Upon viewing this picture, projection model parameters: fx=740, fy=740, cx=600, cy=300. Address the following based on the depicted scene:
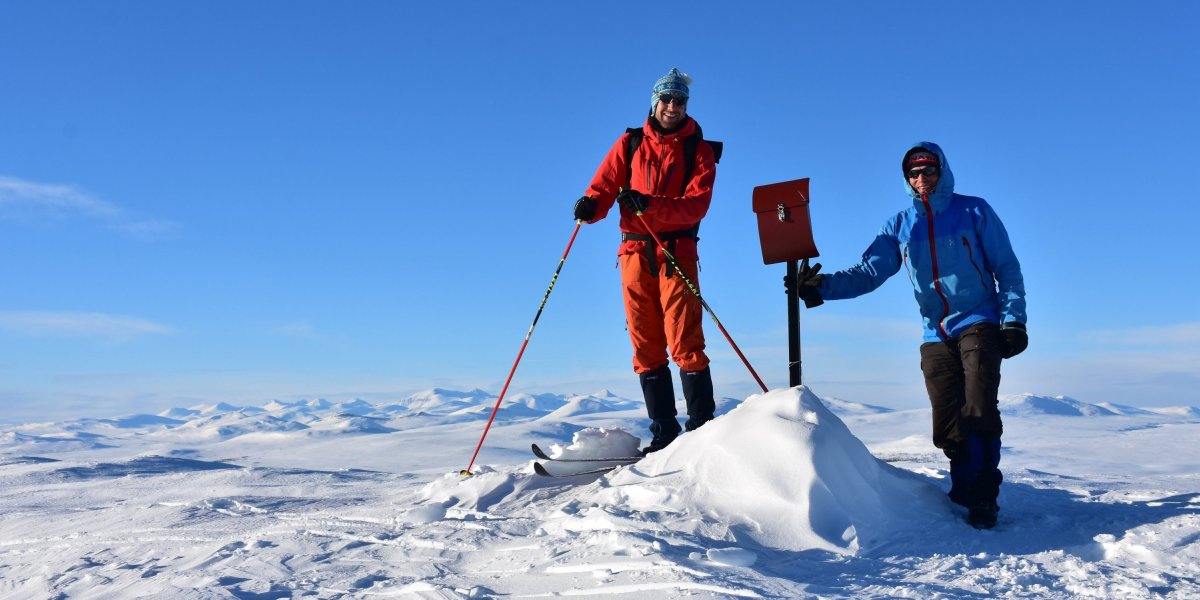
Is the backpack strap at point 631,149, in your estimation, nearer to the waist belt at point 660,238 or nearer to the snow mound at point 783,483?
the waist belt at point 660,238

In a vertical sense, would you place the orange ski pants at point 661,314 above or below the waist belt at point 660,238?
below

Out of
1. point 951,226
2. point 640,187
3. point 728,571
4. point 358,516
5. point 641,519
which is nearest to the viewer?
point 728,571

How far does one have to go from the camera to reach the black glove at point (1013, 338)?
3.70 metres

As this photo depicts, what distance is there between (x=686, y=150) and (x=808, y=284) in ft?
3.90

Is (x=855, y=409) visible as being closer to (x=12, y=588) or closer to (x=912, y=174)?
(x=912, y=174)

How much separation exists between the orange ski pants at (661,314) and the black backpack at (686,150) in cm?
56

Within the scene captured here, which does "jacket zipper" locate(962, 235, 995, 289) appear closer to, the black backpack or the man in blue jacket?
the man in blue jacket

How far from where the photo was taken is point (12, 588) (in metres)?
2.79

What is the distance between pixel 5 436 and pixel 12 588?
39.3m

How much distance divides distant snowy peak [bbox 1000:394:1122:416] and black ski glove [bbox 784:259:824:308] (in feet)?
107

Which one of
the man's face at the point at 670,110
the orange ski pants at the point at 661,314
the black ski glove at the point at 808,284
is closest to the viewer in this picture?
the black ski glove at the point at 808,284

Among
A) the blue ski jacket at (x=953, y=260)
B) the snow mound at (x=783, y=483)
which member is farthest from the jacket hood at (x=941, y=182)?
the snow mound at (x=783, y=483)

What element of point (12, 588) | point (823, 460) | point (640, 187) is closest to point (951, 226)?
point (823, 460)

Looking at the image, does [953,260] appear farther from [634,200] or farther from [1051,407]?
[1051,407]
